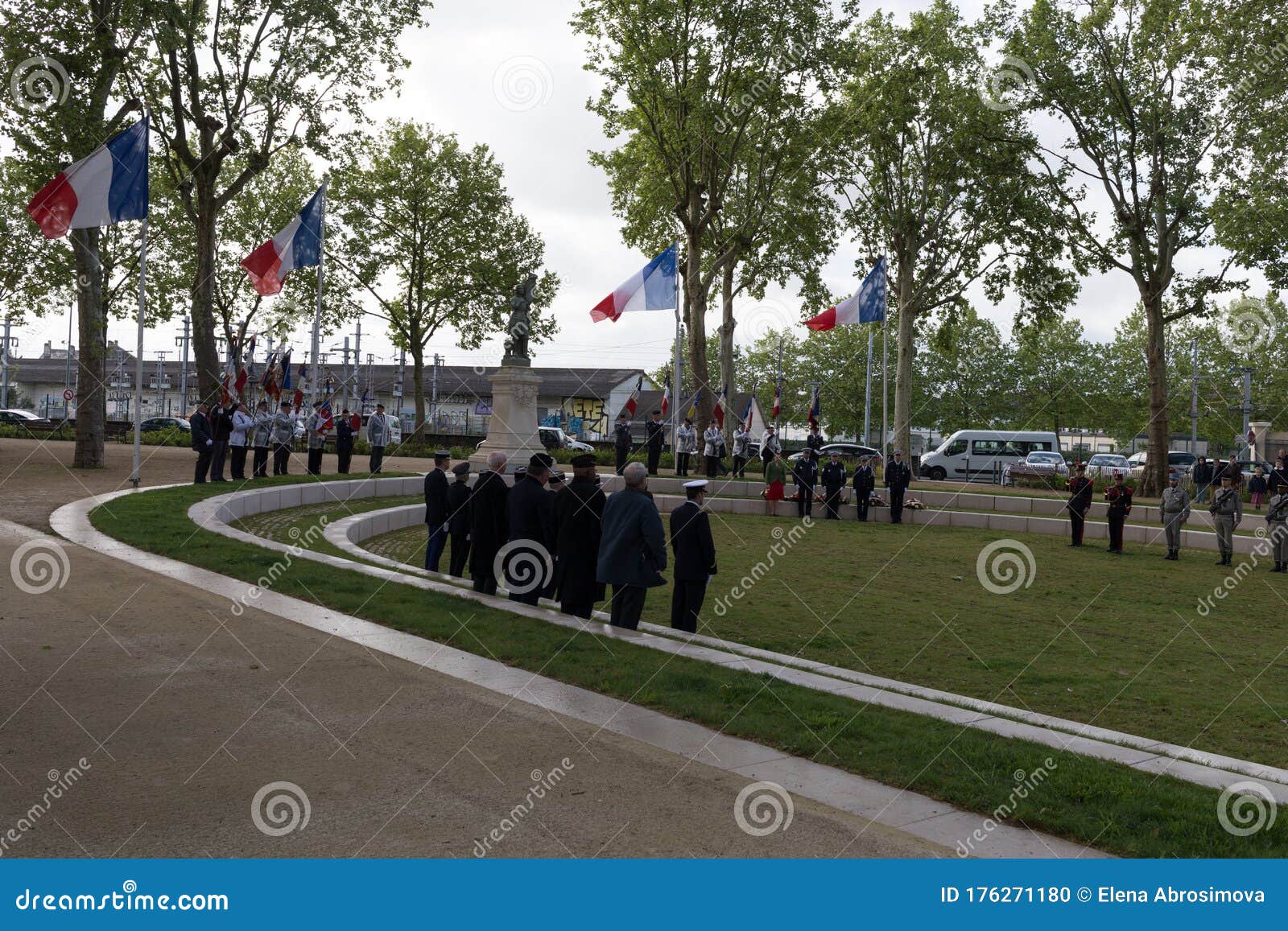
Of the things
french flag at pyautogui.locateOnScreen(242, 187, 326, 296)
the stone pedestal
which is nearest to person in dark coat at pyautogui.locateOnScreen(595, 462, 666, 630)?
the stone pedestal

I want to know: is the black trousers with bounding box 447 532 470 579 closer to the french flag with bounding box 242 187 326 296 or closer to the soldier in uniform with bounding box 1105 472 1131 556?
the french flag with bounding box 242 187 326 296

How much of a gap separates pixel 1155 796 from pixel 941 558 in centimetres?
1414

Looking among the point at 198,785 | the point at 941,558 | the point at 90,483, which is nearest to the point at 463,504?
the point at 198,785

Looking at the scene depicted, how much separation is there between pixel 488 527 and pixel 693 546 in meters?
2.66

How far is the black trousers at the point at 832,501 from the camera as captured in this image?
26688 millimetres

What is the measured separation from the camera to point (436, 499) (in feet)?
46.3

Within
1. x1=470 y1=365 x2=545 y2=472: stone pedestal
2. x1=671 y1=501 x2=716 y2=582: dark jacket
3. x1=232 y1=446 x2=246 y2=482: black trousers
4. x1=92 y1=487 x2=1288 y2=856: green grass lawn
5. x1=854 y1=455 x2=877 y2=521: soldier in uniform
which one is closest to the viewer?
x1=92 y1=487 x2=1288 y2=856: green grass lawn

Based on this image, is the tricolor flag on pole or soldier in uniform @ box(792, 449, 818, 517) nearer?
soldier in uniform @ box(792, 449, 818, 517)

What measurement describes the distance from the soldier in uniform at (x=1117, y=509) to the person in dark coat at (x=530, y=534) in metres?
14.7

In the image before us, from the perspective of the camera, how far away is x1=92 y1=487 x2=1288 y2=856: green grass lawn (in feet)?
17.0

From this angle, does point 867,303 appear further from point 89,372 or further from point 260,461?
point 89,372

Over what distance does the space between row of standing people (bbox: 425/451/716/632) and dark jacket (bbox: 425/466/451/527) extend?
77.9 inches

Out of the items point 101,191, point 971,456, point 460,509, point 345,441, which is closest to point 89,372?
point 345,441

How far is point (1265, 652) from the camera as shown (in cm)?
1130
